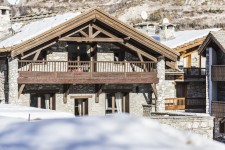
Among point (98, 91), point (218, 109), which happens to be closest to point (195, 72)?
point (218, 109)

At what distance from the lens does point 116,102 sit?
89.6 feet

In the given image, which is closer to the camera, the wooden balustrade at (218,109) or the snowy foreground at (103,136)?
the snowy foreground at (103,136)

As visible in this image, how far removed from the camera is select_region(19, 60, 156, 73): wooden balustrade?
83.2 feet

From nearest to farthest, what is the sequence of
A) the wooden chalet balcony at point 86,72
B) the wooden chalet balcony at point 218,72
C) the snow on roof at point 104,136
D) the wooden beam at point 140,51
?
the snow on roof at point 104,136 < the wooden chalet balcony at point 86,72 < the wooden beam at point 140,51 < the wooden chalet balcony at point 218,72

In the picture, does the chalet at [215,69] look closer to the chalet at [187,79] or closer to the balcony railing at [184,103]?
the chalet at [187,79]

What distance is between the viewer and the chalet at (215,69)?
27.6 metres

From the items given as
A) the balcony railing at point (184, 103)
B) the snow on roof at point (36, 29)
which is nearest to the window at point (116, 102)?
the balcony railing at point (184, 103)

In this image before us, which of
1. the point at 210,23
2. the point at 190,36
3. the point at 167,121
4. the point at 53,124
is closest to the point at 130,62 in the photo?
the point at 167,121

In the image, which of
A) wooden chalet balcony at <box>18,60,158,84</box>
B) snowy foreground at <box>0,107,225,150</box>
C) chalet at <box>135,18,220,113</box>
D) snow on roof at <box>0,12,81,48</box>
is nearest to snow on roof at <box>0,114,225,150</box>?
snowy foreground at <box>0,107,225,150</box>

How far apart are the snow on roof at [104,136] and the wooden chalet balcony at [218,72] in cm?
2504

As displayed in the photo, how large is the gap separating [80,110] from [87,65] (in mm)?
2306

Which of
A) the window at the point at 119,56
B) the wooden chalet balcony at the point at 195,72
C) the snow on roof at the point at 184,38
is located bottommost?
the wooden chalet balcony at the point at 195,72

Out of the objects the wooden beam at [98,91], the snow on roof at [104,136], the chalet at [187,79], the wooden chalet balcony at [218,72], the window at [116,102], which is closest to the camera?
the snow on roof at [104,136]

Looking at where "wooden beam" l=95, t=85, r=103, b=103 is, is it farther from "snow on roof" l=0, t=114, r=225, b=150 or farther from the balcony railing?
"snow on roof" l=0, t=114, r=225, b=150
